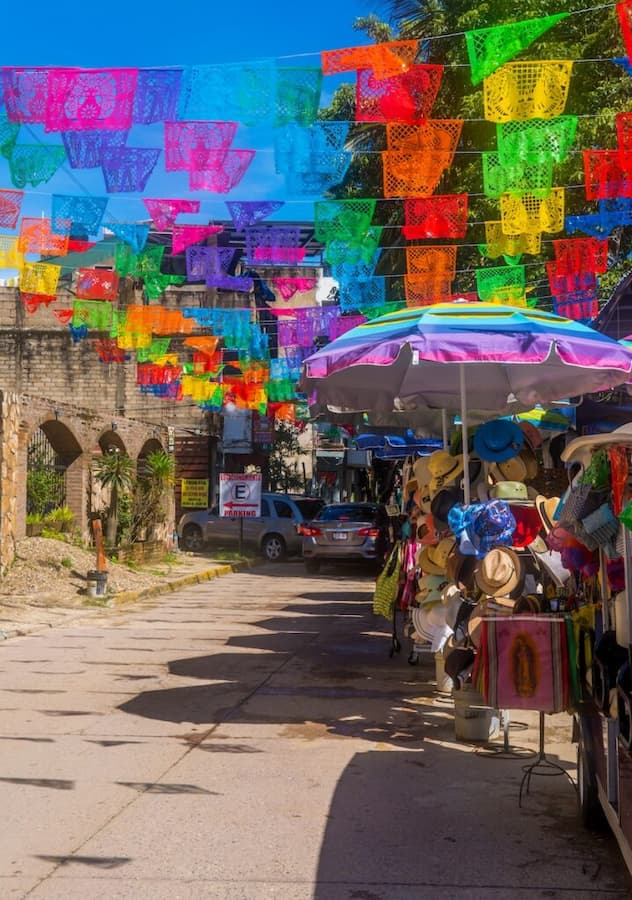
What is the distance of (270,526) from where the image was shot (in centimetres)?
2897

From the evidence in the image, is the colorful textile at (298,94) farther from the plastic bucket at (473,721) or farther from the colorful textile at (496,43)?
the plastic bucket at (473,721)

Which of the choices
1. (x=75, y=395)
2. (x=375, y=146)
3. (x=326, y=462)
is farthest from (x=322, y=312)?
(x=326, y=462)

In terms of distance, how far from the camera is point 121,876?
4.57 metres

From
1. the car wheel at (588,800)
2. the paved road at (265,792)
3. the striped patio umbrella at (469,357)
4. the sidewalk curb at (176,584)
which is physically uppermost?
the striped patio umbrella at (469,357)

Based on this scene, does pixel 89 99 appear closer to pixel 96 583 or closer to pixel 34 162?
pixel 34 162

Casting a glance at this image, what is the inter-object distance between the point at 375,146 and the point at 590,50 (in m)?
5.29

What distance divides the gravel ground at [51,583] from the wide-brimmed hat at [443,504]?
6.69 metres

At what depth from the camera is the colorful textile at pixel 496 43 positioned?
9.66 meters

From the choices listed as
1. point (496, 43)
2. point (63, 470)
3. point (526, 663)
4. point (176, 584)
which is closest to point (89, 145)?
point (496, 43)

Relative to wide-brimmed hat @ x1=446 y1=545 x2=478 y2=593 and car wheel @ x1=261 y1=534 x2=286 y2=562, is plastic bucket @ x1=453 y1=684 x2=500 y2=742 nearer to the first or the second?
wide-brimmed hat @ x1=446 y1=545 x2=478 y2=593

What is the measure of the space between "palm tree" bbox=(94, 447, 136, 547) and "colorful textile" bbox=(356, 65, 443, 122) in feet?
43.0

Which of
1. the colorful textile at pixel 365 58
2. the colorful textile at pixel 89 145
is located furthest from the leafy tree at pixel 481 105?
the colorful textile at pixel 89 145

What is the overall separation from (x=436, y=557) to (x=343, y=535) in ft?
46.8

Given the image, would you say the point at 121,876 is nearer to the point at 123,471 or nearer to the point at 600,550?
the point at 600,550
